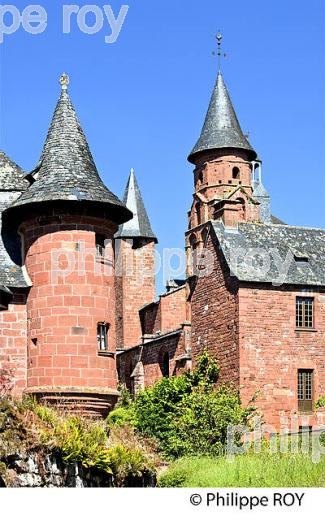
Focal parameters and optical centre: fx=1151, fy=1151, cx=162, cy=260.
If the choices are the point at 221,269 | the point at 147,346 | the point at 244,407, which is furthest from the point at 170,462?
the point at 147,346

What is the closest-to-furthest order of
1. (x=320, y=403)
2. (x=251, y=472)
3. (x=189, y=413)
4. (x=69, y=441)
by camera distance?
(x=69, y=441) < (x=251, y=472) < (x=189, y=413) < (x=320, y=403)

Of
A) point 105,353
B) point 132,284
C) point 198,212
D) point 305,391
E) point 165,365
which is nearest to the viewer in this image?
point 105,353

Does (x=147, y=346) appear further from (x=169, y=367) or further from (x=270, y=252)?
(x=270, y=252)

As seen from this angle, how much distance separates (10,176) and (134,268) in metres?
37.3

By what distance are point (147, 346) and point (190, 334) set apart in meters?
7.60

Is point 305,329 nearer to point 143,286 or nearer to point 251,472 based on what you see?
point 251,472

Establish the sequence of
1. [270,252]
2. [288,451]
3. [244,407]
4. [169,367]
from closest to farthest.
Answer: [288,451] → [244,407] → [270,252] → [169,367]

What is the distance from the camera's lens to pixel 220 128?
64.8 meters

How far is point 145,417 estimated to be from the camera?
42719 mm

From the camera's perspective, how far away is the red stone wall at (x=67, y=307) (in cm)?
2977

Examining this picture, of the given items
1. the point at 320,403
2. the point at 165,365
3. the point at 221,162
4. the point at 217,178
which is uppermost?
the point at 221,162

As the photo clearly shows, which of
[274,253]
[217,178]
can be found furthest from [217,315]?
[217,178]

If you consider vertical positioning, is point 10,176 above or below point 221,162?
below
